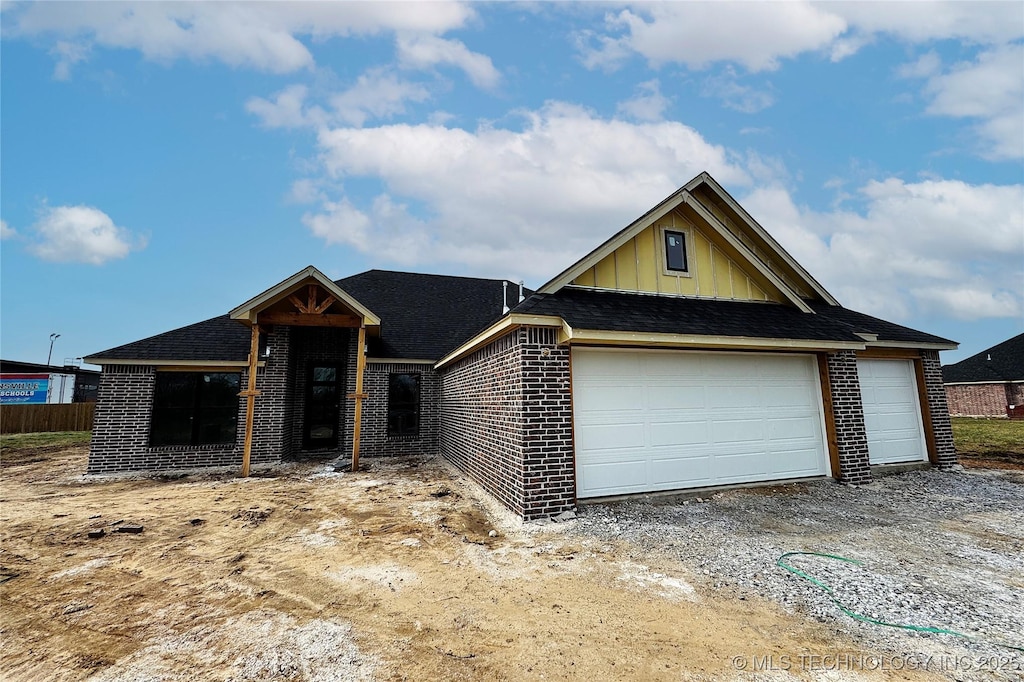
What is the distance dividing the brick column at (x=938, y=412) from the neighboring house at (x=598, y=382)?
46 millimetres

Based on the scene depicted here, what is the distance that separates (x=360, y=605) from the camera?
3.57 metres

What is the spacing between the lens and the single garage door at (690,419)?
6.85 m

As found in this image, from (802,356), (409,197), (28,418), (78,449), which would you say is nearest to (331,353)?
(409,197)

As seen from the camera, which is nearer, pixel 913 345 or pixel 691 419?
pixel 691 419

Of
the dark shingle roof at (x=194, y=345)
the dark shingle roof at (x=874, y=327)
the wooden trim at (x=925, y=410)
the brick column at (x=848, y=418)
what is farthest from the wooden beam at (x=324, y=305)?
the wooden trim at (x=925, y=410)

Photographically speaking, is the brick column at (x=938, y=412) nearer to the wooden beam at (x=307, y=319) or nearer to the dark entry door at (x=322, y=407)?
the wooden beam at (x=307, y=319)

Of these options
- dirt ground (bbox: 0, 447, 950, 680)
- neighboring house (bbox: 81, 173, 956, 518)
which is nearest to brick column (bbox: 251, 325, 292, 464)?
neighboring house (bbox: 81, 173, 956, 518)

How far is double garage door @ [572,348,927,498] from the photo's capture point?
22.5 feet

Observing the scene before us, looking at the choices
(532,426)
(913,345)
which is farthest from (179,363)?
(913,345)

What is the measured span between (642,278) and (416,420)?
8.42m

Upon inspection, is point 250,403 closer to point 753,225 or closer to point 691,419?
point 691,419

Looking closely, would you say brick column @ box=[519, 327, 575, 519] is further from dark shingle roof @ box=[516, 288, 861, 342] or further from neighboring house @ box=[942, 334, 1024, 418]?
neighboring house @ box=[942, 334, 1024, 418]

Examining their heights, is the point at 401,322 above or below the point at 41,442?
above

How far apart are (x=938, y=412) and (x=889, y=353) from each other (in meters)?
1.74
